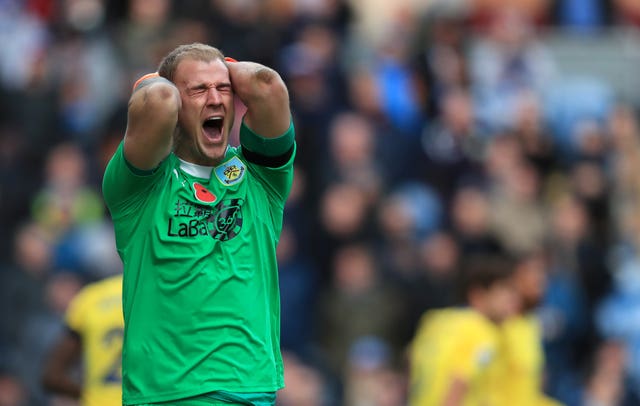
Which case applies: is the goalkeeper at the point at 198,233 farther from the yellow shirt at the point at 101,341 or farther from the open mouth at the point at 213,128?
the yellow shirt at the point at 101,341

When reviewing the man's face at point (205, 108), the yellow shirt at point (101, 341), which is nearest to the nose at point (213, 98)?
the man's face at point (205, 108)

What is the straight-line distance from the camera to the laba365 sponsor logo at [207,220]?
5.64 m

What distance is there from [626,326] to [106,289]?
21.8ft

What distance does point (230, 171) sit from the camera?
19.0 feet

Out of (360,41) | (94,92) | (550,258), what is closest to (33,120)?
(94,92)

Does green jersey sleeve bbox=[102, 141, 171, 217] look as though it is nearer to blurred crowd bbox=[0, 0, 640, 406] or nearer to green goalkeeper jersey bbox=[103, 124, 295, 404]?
green goalkeeper jersey bbox=[103, 124, 295, 404]

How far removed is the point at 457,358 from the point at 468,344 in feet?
0.40

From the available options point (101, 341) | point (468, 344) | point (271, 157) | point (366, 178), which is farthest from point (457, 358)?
point (366, 178)

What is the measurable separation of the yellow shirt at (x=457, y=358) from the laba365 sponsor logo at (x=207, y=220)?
349 centimetres

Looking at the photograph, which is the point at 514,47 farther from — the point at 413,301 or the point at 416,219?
the point at 413,301

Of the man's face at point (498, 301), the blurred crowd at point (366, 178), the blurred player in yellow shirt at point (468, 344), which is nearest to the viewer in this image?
the blurred player in yellow shirt at point (468, 344)

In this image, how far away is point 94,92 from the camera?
1505cm

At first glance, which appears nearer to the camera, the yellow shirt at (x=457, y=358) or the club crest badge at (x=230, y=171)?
the club crest badge at (x=230, y=171)

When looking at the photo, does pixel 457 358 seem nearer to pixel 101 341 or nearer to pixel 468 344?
pixel 468 344
